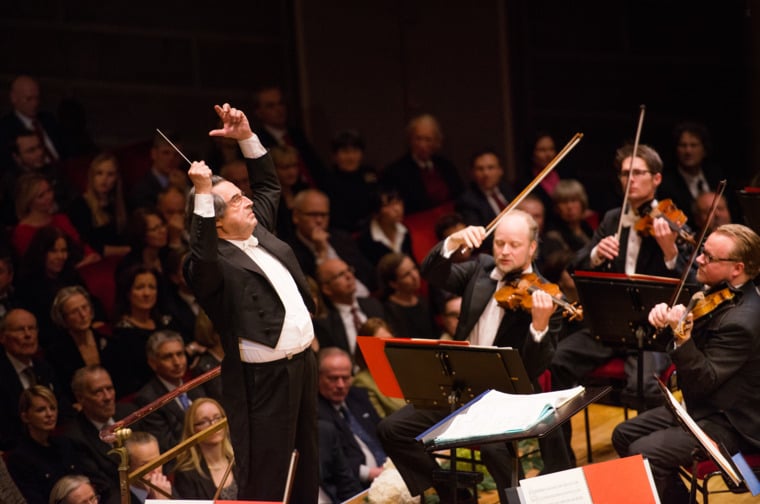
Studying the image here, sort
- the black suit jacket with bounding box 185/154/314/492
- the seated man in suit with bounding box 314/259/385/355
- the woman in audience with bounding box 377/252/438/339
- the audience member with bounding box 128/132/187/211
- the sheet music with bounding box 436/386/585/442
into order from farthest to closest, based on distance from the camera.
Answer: the audience member with bounding box 128/132/187/211 < the woman in audience with bounding box 377/252/438/339 < the seated man in suit with bounding box 314/259/385/355 < the black suit jacket with bounding box 185/154/314/492 < the sheet music with bounding box 436/386/585/442

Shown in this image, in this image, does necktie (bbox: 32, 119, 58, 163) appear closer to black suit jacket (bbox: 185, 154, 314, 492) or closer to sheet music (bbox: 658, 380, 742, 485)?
black suit jacket (bbox: 185, 154, 314, 492)

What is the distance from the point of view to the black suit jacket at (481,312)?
452 centimetres

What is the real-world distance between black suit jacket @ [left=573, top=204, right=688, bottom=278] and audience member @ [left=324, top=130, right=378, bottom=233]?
190cm

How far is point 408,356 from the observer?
4.22 m

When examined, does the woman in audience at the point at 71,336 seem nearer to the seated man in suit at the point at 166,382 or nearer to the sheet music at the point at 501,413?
the seated man in suit at the point at 166,382

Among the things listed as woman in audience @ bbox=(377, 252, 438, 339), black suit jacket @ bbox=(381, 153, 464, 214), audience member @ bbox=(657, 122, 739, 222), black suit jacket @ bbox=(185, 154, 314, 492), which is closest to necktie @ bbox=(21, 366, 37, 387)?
black suit jacket @ bbox=(185, 154, 314, 492)

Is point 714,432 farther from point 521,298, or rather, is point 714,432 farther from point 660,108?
point 660,108

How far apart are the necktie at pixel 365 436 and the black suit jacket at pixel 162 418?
0.75m

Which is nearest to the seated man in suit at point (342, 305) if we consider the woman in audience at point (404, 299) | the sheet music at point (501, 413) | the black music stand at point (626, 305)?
the woman in audience at point (404, 299)

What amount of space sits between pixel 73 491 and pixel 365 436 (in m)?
1.53

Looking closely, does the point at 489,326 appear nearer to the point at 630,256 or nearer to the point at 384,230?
the point at 630,256

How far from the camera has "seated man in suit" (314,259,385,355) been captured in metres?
Result: 6.18

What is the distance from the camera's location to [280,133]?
7398 millimetres

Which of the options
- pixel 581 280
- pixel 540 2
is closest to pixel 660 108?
pixel 540 2
